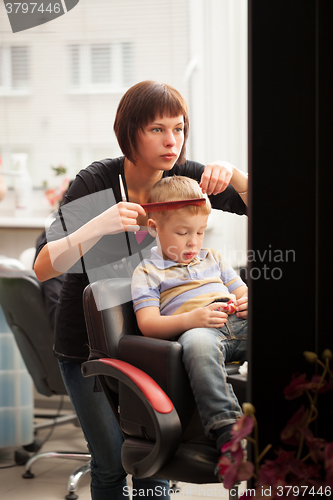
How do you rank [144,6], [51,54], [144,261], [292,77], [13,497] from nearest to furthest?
1. [292,77]
2. [144,261]
3. [13,497]
4. [144,6]
5. [51,54]

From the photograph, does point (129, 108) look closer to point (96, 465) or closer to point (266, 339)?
point (266, 339)

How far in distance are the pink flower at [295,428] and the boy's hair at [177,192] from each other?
602 mm

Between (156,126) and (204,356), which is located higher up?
(156,126)

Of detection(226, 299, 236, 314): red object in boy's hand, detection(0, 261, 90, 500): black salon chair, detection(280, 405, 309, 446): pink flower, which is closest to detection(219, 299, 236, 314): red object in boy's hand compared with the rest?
detection(226, 299, 236, 314): red object in boy's hand

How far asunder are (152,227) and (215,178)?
8.3 inches

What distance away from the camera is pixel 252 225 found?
711 mm

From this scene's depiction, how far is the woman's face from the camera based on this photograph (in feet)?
3.69

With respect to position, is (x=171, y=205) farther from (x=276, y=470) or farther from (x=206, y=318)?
(x=276, y=470)

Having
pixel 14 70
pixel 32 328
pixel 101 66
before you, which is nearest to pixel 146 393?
pixel 32 328

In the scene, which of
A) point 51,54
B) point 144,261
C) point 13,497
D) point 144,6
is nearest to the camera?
point 144,261

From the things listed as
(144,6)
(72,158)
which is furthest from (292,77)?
(72,158)

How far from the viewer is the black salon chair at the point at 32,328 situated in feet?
6.73

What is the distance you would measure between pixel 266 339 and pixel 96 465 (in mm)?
834

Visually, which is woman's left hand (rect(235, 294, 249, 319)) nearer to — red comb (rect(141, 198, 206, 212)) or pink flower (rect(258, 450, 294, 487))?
red comb (rect(141, 198, 206, 212))
